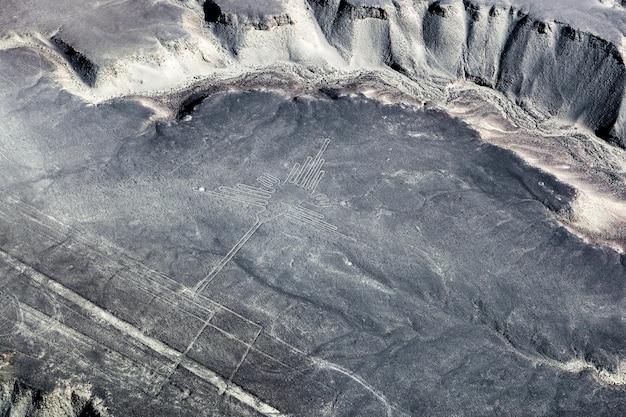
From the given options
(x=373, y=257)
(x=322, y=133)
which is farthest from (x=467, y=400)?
(x=322, y=133)

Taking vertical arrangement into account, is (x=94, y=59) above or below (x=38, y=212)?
above

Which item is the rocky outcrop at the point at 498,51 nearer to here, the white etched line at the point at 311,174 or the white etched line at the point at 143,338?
the white etched line at the point at 311,174

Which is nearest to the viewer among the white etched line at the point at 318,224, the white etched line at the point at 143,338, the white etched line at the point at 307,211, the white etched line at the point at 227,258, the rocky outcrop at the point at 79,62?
the white etched line at the point at 143,338

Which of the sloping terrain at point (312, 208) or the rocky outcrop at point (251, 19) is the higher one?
the rocky outcrop at point (251, 19)

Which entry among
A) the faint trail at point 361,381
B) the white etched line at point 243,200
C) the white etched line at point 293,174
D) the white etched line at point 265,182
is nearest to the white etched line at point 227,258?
the white etched line at point 243,200

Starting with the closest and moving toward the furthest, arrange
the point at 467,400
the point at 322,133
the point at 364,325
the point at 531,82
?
the point at 467,400
the point at 364,325
the point at 322,133
the point at 531,82

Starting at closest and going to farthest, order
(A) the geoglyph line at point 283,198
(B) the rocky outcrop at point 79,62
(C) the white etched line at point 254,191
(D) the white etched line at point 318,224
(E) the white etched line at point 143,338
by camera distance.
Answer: (E) the white etched line at point 143,338, (D) the white etched line at point 318,224, (A) the geoglyph line at point 283,198, (C) the white etched line at point 254,191, (B) the rocky outcrop at point 79,62

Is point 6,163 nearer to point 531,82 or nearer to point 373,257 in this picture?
point 373,257
